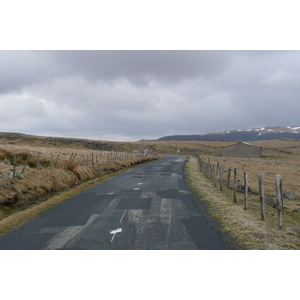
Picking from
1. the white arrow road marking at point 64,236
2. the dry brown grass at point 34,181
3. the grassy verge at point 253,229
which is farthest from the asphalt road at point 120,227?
the dry brown grass at point 34,181

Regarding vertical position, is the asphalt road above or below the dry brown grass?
below

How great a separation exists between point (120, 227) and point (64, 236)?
5.43ft

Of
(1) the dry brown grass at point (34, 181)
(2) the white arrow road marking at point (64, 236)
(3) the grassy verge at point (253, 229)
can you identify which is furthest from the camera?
(1) the dry brown grass at point (34, 181)

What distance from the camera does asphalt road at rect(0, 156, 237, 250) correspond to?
699cm

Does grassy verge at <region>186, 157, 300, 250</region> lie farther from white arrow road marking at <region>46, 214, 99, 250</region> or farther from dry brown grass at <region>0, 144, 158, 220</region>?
dry brown grass at <region>0, 144, 158, 220</region>

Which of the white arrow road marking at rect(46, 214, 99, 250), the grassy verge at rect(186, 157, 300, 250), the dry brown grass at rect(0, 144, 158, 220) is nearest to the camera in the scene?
the white arrow road marking at rect(46, 214, 99, 250)

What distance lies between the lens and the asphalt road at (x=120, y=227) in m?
6.99

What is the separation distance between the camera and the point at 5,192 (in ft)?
41.4

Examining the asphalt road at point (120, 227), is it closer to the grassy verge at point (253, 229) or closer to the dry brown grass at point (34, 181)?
the grassy verge at point (253, 229)

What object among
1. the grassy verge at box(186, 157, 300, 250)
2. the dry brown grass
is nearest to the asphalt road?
the grassy verge at box(186, 157, 300, 250)

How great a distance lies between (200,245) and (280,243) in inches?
85.9

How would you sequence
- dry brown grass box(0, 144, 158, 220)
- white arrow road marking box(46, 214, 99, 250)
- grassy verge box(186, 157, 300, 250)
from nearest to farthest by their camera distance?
white arrow road marking box(46, 214, 99, 250), grassy verge box(186, 157, 300, 250), dry brown grass box(0, 144, 158, 220)

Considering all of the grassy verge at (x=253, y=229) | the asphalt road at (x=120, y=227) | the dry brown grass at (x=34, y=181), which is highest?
the dry brown grass at (x=34, y=181)

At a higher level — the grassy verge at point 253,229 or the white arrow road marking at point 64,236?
the white arrow road marking at point 64,236
